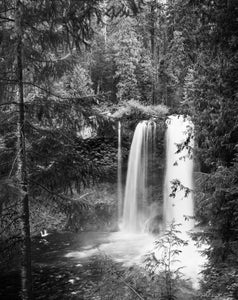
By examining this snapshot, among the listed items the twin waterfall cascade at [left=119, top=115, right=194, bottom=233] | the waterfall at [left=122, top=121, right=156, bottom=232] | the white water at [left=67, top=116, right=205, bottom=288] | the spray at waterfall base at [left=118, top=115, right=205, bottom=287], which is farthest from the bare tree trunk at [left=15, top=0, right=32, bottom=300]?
the waterfall at [left=122, top=121, right=156, bottom=232]

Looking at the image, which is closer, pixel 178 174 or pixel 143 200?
pixel 178 174

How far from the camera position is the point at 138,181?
52.3ft

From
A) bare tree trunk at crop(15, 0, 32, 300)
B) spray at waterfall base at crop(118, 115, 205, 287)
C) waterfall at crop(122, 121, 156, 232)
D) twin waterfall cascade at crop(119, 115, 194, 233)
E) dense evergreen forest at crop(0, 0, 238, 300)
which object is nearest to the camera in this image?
dense evergreen forest at crop(0, 0, 238, 300)

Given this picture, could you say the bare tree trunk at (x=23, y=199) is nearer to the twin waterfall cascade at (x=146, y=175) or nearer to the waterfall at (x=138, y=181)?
the twin waterfall cascade at (x=146, y=175)

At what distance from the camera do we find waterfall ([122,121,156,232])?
15445 mm

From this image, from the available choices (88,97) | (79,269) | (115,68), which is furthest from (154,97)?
(88,97)

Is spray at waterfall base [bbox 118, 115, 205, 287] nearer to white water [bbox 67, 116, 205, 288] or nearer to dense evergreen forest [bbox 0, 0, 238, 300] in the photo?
white water [bbox 67, 116, 205, 288]

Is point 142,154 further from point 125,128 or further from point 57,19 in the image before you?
point 57,19

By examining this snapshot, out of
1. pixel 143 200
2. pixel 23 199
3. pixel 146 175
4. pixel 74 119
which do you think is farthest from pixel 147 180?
pixel 23 199

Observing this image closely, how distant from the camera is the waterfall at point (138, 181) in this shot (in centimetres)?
1545

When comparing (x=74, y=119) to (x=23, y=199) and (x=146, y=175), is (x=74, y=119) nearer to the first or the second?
(x=23, y=199)

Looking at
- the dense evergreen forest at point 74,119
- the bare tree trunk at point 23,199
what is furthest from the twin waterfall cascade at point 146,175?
the bare tree trunk at point 23,199

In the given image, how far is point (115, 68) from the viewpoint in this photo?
2445cm

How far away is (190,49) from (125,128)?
892cm
